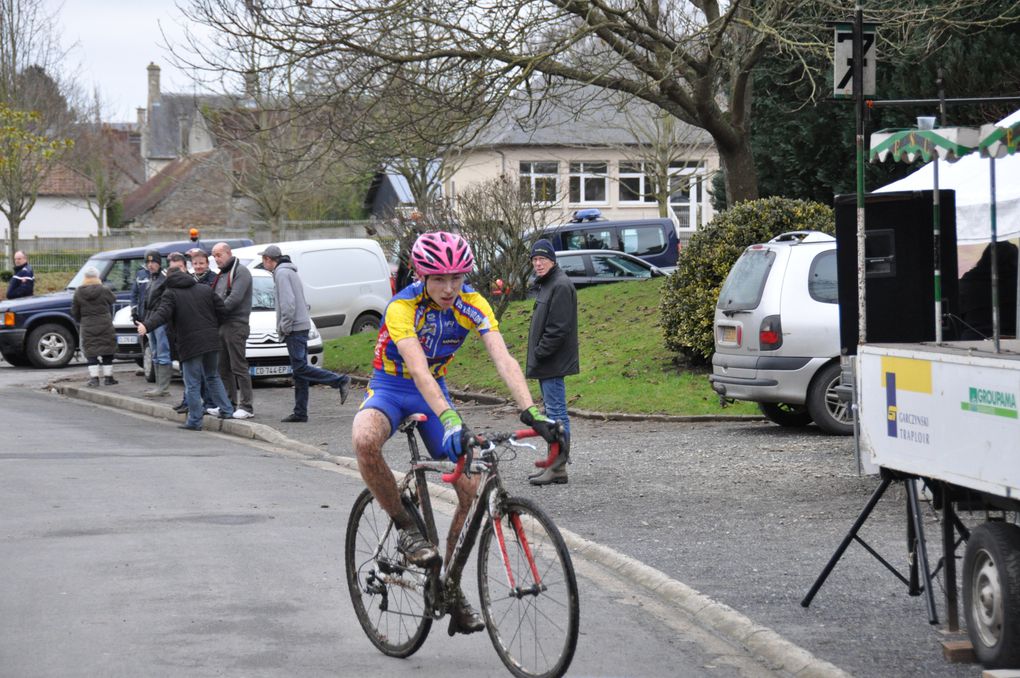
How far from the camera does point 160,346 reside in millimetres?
19156

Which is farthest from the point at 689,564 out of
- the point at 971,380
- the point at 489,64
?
the point at 489,64

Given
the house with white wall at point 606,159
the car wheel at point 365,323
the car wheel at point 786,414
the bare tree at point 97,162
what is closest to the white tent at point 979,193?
the car wheel at point 786,414

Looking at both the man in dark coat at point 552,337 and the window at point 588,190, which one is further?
the window at point 588,190

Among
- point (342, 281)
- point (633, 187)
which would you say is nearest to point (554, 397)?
point (342, 281)

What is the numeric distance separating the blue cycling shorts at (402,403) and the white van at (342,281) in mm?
18497

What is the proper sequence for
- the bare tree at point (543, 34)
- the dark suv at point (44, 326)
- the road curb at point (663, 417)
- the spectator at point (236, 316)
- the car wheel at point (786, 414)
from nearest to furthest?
the car wheel at point (786, 414) < the road curb at point (663, 417) < the spectator at point (236, 316) < the bare tree at point (543, 34) < the dark suv at point (44, 326)

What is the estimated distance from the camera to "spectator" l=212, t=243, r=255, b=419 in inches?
654

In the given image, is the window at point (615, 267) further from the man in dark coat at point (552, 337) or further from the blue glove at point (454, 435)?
the blue glove at point (454, 435)

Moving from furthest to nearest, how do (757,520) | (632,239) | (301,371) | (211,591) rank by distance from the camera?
1. (632,239)
2. (301,371)
3. (757,520)
4. (211,591)

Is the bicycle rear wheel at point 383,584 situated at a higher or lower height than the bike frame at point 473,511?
lower

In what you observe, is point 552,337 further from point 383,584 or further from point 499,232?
point 499,232

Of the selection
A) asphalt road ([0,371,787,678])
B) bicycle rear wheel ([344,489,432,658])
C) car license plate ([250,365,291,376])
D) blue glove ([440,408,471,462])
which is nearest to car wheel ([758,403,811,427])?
asphalt road ([0,371,787,678])

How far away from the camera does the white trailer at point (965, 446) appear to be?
5.38 metres

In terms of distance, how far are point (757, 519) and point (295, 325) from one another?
8.24m
